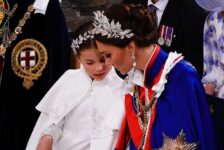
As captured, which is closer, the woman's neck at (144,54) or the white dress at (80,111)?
the woman's neck at (144,54)

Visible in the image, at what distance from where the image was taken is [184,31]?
338cm

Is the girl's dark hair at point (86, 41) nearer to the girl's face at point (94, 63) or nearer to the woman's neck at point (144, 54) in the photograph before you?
the girl's face at point (94, 63)

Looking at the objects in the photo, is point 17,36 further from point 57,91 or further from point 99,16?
point 99,16

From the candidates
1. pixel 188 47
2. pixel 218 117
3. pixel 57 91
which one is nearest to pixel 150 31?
pixel 218 117

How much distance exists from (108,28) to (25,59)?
137cm

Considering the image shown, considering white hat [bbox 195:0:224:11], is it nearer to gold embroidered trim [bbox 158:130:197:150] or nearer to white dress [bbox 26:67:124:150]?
white dress [bbox 26:67:124:150]

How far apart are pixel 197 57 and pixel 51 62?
0.97 m

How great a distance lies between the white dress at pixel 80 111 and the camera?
2750 millimetres

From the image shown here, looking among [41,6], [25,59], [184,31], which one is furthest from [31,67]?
[184,31]

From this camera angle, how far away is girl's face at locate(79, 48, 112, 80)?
2723 mm

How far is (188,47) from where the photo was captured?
11.0ft

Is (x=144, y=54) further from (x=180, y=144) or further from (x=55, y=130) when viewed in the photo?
(x=55, y=130)

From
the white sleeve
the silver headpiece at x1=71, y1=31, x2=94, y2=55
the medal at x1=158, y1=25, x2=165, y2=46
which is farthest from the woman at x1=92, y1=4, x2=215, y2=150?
the medal at x1=158, y1=25, x2=165, y2=46

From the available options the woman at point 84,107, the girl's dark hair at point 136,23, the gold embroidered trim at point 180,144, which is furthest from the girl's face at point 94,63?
the gold embroidered trim at point 180,144
